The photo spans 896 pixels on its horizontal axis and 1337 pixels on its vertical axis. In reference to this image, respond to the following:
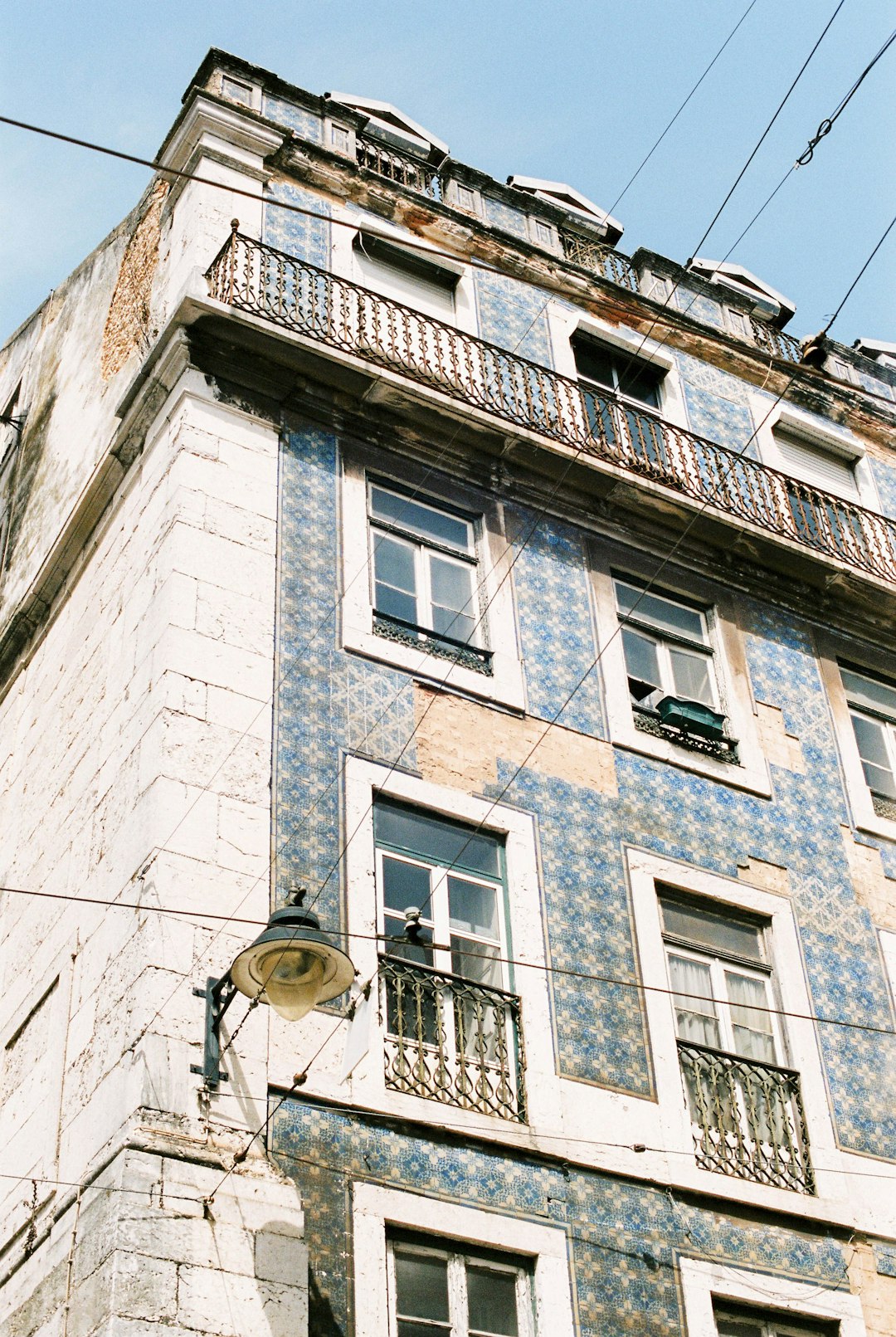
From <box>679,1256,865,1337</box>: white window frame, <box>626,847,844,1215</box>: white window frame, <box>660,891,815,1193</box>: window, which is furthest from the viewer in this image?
<box>660,891,815,1193</box>: window

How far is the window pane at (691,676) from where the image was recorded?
14.2m

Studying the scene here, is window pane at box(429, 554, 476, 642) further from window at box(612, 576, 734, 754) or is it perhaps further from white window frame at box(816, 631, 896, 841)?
white window frame at box(816, 631, 896, 841)

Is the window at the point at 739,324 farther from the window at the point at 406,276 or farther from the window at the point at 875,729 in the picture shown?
the window at the point at 875,729

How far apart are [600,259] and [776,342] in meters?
2.13

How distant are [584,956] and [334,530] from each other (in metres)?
3.53

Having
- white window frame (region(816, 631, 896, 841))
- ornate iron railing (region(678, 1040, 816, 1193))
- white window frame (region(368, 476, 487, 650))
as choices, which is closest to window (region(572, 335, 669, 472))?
white window frame (region(368, 476, 487, 650))

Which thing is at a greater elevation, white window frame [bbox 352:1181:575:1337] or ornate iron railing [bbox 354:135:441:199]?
ornate iron railing [bbox 354:135:441:199]

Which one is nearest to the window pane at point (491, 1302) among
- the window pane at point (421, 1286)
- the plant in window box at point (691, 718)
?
the window pane at point (421, 1286)

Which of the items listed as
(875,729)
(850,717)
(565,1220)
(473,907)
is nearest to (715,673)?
(850,717)

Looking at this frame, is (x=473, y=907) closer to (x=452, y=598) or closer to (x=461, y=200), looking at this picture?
(x=452, y=598)

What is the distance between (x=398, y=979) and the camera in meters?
10.8

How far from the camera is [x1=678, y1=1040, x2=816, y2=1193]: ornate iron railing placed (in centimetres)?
1134

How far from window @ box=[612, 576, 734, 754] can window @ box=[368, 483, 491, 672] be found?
1358 mm

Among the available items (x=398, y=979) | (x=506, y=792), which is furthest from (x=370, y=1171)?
(x=506, y=792)
